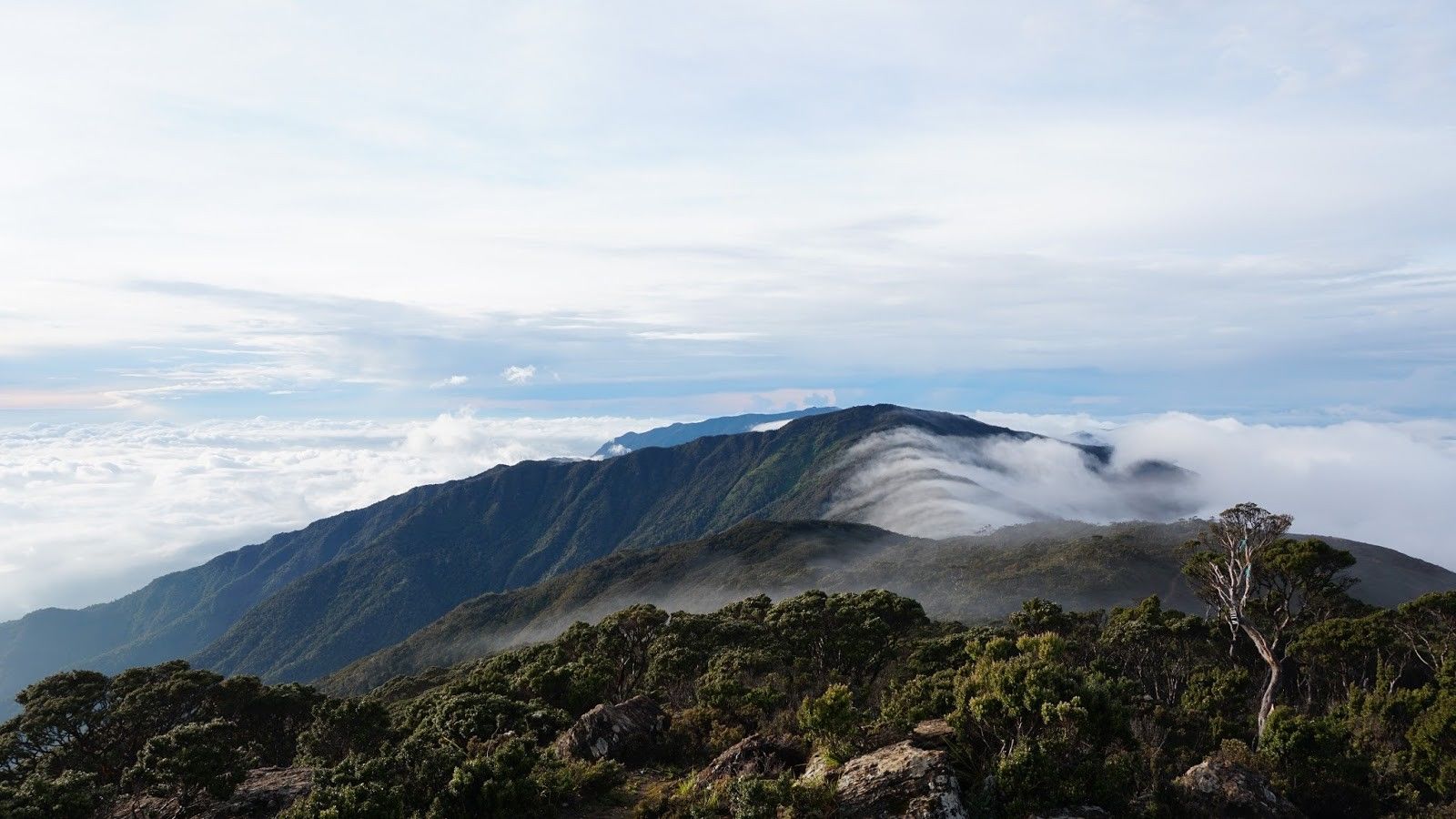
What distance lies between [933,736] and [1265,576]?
3700 centimetres

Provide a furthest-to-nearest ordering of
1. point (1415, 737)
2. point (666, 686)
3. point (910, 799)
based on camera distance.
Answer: point (666, 686), point (1415, 737), point (910, 799)

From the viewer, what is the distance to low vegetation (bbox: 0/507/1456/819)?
60.4 ft

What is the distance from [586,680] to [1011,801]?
71.7ft

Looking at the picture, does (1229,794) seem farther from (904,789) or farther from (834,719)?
(834,719)

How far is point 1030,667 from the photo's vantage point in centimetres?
1892

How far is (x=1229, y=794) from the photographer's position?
1830 cm

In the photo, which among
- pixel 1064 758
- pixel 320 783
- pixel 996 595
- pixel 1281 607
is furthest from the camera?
pixel 996 595

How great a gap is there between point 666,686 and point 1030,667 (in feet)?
97.2

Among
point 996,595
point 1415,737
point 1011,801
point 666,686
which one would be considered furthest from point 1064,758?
point 996,595

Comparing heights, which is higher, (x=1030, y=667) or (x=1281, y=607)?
(x=1030, y=667)

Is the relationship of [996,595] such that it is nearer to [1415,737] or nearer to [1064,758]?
[1415,737]

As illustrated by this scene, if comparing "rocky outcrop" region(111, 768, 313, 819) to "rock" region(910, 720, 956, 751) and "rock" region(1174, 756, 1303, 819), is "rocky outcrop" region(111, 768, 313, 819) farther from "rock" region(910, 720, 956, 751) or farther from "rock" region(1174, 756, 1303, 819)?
"rock" region(1174, 756, 1303, 819)

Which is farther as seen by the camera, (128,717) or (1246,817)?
(128,717)

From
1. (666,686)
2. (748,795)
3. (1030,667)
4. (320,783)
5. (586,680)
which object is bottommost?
(666,686)
